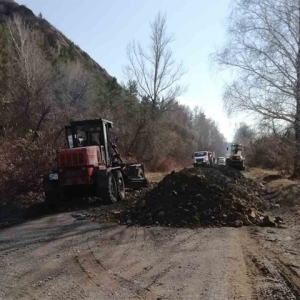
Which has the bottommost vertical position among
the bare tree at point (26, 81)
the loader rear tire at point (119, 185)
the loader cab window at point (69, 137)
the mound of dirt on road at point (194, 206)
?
the mound of dirt on road at point (194, 206)

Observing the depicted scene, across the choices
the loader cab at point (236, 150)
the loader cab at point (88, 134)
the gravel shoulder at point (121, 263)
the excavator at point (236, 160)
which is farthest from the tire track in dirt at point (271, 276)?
the loader cab at point (236, 150)

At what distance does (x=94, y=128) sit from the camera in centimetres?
1548

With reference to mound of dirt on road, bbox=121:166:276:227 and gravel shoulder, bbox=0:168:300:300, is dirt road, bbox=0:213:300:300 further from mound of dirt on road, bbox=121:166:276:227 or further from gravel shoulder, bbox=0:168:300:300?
mound of dirt on road, bbox=121:166:276:227

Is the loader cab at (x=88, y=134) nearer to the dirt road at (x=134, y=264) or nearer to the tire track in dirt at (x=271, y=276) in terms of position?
the dirt road at (x=134, y=264)

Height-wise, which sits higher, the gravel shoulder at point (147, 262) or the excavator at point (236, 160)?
the excavator at point (236, 160)

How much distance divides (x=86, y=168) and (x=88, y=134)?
211 centimetres

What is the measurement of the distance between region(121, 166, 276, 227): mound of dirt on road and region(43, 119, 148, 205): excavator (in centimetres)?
213

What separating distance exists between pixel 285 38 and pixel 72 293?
15646 mm

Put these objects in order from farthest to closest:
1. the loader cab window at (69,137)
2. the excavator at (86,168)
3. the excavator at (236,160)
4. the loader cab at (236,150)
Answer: the loader cab at (236,150), the excavator at (236,160), the loader cab window at (69,137), the excavator at (86,168)

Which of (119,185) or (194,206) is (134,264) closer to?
(194,206)

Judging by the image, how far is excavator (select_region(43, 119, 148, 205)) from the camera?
13.8 meters

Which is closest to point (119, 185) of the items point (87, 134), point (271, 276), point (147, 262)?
point (87, 134)

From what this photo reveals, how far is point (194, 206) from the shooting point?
11469 millimetres

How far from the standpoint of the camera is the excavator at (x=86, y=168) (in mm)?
13820
